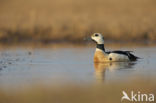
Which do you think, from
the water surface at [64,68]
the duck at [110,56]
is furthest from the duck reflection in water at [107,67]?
the duck at [110,56]

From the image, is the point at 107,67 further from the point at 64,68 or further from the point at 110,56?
the point at 110,56

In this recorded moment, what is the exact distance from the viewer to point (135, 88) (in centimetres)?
1183

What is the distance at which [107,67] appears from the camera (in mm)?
15281

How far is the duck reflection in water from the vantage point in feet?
44.6

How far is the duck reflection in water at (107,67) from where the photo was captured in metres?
13.6

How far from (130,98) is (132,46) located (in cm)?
1084

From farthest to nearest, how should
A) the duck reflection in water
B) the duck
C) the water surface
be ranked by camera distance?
the duck < the duck reflection in water < the water surface

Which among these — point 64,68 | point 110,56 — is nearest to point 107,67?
point 64,68

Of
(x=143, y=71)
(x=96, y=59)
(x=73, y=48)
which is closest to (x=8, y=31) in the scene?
(x=73, y=48)

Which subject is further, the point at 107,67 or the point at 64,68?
the point at 107,67

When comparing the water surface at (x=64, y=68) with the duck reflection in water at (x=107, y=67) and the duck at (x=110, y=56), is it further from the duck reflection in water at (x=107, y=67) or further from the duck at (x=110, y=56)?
the duck at (x=110, y=56)

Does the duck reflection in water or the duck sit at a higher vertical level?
the duck

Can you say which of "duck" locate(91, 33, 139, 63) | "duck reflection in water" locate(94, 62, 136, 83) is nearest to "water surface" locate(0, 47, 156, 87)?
"duck reflection in water" locate(94, 62, 136, 83)

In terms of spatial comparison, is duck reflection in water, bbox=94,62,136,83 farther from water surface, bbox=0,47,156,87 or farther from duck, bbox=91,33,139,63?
duck, bbox=91,33,139,63
